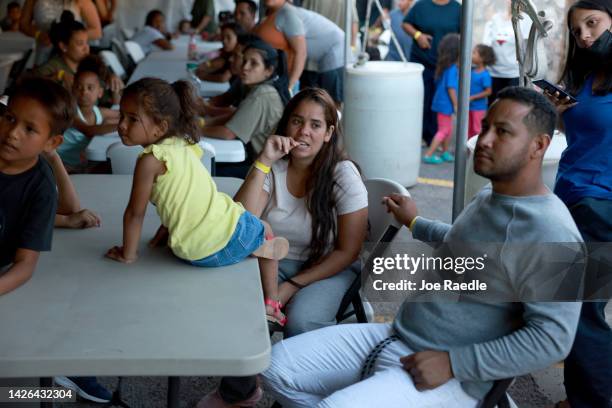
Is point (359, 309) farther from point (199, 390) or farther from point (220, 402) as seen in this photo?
point (199, 390)

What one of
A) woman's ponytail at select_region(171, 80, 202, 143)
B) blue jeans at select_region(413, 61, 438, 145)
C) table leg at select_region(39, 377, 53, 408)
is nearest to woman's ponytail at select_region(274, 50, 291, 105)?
woman's ponytail at select_region(171, 80, 202, 143)

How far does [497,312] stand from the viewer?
5.99 feet

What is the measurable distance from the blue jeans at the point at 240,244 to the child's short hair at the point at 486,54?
5325 millimetres

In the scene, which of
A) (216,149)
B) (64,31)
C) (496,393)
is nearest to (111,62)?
(64,31)

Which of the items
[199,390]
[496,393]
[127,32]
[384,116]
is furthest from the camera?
[127,32]

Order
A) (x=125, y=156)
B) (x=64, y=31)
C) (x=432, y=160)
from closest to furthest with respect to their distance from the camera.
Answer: (x=125, y=156), (x=64, y=31), (x=432, y=160)

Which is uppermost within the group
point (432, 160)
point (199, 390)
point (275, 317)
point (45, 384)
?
point (275, 317)

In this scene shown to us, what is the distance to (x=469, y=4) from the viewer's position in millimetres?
2541

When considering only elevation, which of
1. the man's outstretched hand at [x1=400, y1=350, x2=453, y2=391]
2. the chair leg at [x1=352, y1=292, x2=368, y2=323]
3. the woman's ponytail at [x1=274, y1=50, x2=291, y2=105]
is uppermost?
the woman's ponytail at [x1=274, y1=50, x2=291, y2=105]

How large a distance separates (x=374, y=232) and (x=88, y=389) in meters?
1.10

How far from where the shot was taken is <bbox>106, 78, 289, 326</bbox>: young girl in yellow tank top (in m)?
1.93

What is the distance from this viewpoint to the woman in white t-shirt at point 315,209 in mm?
2512

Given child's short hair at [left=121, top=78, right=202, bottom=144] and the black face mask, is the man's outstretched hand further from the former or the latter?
the black face mask

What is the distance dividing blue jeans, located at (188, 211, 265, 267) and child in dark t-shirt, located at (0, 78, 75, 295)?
36 centimetres
